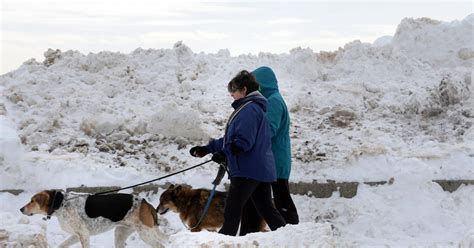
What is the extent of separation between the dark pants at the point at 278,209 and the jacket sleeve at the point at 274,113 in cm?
56

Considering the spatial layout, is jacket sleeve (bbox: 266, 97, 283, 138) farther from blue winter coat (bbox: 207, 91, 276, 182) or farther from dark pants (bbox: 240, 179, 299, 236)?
dark pants (bbox: 240, 179, 299, 236)

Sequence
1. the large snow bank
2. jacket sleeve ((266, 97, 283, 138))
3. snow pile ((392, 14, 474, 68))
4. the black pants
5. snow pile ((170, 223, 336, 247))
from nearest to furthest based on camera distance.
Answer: snow pile ((170, 223, 336, 247)) → the black pants → jacket sleeve ((266, 97, 283, 138)) → the large snow bank → snow pile ((392, 14, 474, 68))

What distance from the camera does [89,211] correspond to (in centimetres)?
794

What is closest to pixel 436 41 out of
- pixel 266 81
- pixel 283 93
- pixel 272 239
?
pixel 283 93

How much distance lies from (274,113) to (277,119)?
65mm

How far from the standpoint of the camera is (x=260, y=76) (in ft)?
24.8

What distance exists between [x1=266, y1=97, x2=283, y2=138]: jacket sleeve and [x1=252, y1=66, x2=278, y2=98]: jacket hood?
0.19 m

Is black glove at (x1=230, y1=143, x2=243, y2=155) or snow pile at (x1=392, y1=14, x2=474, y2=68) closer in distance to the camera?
black glove at (x1=230, y1=143, x2=243, y2=155)

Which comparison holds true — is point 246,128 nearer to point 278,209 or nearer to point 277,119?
point 277,119

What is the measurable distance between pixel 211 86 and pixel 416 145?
4.46 m

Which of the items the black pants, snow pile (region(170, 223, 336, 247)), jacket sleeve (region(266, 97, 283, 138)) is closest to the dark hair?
jacket sleeve (region(266, 97, 283, 138))

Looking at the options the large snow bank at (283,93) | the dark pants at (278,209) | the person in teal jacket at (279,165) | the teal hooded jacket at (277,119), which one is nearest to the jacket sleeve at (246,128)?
the teal hooded jacket at (277,119)

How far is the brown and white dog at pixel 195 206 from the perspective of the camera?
830 centimetres

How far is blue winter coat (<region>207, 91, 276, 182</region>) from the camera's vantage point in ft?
22.2
